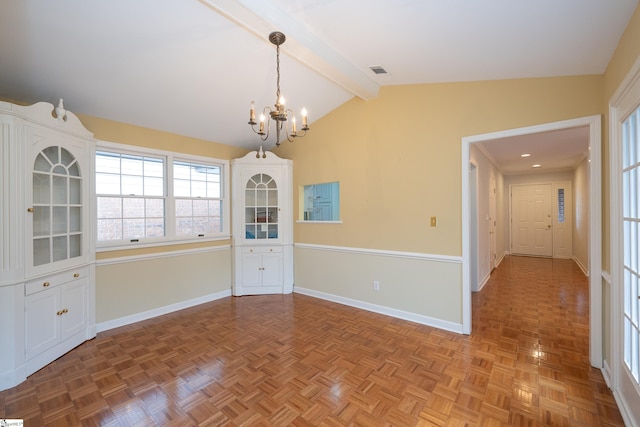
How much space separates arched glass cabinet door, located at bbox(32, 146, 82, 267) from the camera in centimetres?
246

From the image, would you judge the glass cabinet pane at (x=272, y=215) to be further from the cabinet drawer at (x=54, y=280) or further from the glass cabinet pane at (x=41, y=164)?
the glass cabinet pane at (x=41, y=164)

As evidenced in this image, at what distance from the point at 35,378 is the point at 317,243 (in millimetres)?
3176

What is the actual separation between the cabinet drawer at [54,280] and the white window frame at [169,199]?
0.34 metres

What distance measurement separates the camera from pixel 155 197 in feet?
11.9

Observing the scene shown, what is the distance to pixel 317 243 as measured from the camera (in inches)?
169

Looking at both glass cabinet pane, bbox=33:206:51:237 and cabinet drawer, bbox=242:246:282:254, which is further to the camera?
cabinet drawer, bbox=242:246:282:254

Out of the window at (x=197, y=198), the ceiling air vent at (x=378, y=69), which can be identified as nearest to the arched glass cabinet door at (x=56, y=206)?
the window at (x=197, y=198)

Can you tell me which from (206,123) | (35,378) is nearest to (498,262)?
(206,123)

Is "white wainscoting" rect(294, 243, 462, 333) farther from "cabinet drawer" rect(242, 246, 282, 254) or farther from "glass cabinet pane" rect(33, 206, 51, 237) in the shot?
"glass cabinet pane" rect(33, 206, 51, 237)

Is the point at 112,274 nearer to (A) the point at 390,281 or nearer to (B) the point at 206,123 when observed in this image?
(B) the point at 206,123

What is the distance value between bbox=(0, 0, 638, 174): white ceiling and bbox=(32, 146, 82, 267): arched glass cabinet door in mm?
661

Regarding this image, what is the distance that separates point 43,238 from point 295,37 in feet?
9.31

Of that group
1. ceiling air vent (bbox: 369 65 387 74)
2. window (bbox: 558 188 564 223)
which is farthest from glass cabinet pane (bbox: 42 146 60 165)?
window (bbox: 558 188 564 223)

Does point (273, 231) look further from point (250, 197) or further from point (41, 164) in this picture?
point (41, 164)
